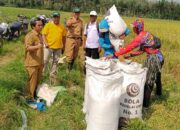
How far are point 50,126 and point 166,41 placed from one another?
1182cm

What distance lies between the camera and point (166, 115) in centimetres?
609

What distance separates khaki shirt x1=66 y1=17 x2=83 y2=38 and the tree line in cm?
5001

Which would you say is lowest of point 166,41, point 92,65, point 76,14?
point 166,41

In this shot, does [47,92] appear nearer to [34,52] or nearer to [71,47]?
[34,52]

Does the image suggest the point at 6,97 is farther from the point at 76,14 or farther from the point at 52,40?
the point at 76,14

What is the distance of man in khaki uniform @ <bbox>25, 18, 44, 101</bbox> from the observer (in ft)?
19.5

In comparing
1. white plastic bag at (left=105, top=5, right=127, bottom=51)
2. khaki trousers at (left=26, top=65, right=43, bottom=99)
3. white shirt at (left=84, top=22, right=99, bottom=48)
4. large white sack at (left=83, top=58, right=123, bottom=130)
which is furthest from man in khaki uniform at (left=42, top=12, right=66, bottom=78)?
large white sack at (left=83, top=58, right=123, bottom=130)

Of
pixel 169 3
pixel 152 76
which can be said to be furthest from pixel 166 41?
pixel 169 3

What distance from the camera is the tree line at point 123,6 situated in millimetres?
58219

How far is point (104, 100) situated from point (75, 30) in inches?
149

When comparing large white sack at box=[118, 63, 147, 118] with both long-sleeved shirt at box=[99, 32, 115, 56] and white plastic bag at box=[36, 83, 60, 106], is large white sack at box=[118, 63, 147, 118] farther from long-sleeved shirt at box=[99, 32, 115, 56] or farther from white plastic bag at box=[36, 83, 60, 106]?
white plastic bag at box=[36, 83, 60, 106]

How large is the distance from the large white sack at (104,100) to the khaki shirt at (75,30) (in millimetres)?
3495

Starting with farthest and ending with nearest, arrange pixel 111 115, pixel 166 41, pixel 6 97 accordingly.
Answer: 1. pixel 166 41
2. pixel 6 97
3. pixel 111 115

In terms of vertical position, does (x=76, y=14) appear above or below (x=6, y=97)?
above
